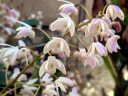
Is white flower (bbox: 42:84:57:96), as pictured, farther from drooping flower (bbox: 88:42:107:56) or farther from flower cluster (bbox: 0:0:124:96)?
drooping flower (bbox: 88:42:107:56)

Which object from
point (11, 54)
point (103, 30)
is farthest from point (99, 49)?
point (11, 54)

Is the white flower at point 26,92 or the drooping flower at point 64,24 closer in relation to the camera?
the drooping flower at point 64,24

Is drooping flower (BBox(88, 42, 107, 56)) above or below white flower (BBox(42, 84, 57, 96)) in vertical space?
above

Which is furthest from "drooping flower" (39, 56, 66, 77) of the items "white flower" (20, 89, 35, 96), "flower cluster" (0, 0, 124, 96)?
"white flower" (20, 89, 35, 96)

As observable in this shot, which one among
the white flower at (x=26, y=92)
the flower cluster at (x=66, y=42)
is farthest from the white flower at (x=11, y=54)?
the white flower at (x=26, y=92)

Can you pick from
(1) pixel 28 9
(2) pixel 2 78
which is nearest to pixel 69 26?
(2) pixel 2 78

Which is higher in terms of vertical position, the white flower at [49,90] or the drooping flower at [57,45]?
the drooping flower at [57,45]

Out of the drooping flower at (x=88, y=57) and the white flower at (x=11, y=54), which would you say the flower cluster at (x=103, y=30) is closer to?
the drooping flower at (x=88, y=57)

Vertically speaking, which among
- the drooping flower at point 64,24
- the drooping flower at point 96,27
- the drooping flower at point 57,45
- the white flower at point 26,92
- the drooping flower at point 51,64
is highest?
the drooping flower at point 64,24

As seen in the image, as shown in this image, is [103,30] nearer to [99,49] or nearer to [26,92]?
[99,49]

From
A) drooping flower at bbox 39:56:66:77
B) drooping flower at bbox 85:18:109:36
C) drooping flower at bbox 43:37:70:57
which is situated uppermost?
drooping flower at bbox 85:18:109:36

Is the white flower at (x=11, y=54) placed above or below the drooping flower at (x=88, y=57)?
above

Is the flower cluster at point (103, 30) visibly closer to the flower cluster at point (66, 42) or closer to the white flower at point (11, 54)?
the flower cluster at point (66, 42)
